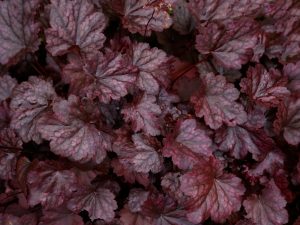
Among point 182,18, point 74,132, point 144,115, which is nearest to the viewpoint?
point 74,132

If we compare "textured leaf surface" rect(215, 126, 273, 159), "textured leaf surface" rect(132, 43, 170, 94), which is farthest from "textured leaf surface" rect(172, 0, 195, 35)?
"textured leaf surface" rect(215, 126, 273, 159)

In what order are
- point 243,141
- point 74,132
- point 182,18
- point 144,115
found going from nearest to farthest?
1. point 74,132
2. point 144,115
3. point 243,141
4. point 182,18

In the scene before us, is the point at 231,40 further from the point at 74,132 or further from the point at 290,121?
the point at 74,132

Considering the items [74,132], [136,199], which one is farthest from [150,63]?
[136,199]

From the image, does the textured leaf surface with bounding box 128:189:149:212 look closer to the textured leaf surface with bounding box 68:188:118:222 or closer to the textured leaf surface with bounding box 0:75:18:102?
the textured leaf surface with bounding box 68:188:118:222

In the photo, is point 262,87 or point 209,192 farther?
point 262,87

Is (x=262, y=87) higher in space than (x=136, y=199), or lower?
higher

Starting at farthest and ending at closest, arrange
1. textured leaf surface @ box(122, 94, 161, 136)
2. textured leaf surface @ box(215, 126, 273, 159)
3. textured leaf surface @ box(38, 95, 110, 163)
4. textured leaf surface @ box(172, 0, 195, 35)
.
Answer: textured leaf surface @ box(172, 0, 195, 35), textured leaf surface @ box(215, 126, 273, 159), textured leaf surface @ box(122, 94, 161, 136), textured leaf surface @ box(38, 95, 110, 163)
